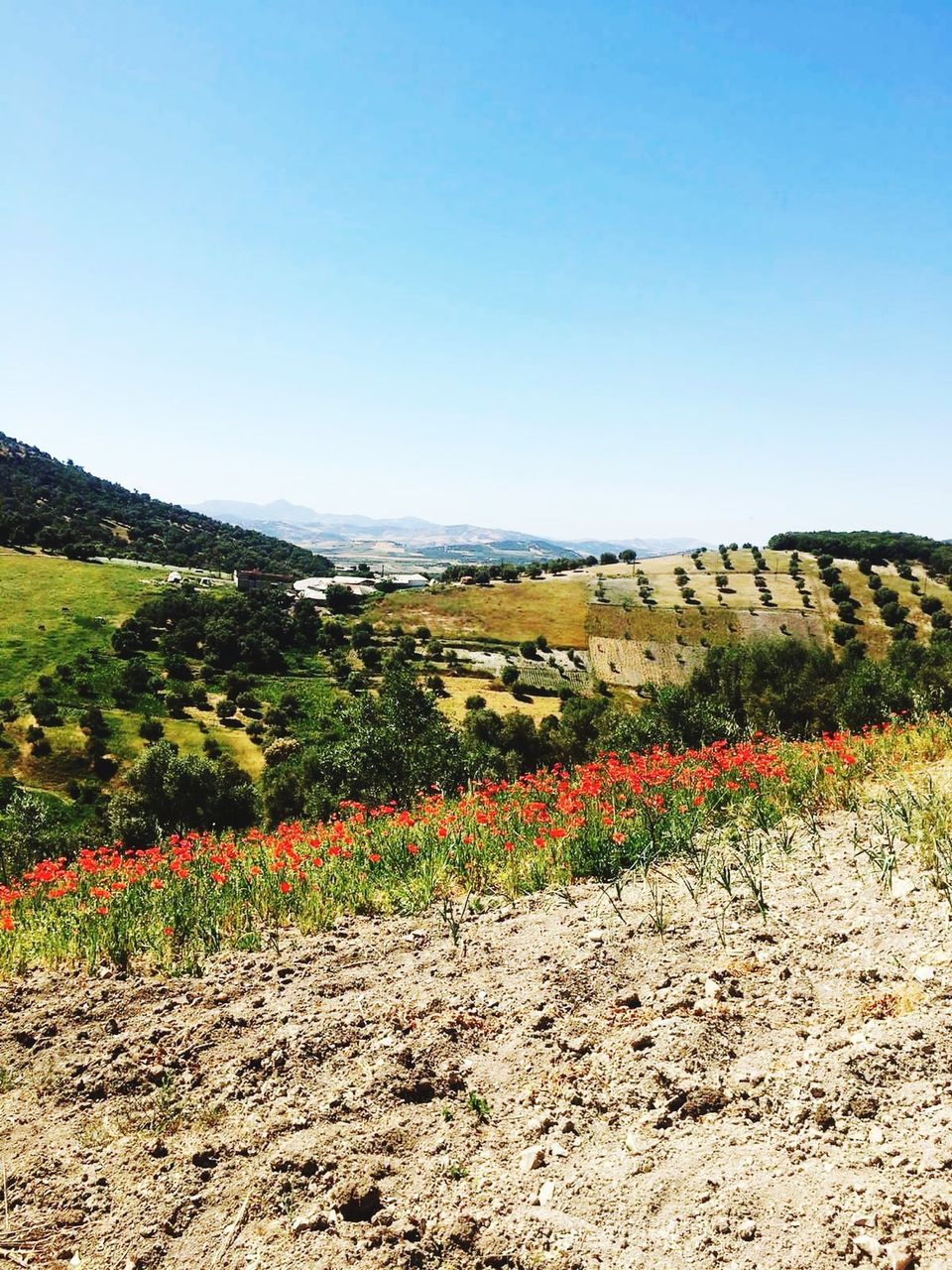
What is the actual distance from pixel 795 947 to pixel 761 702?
57.2m

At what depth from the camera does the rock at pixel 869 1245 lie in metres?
2.62

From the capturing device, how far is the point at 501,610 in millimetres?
164750

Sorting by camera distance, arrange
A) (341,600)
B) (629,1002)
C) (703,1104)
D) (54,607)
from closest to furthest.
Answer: (703,1104)
(629,1002)
(54,607)
(341,600)

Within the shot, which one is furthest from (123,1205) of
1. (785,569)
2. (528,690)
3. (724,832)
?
(785,569)

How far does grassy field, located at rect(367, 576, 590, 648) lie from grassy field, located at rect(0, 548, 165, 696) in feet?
186

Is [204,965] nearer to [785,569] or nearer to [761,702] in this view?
[761,702]

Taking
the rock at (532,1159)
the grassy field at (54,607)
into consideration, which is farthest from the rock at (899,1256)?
the grassy field at (54,607)

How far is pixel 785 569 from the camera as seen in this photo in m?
181

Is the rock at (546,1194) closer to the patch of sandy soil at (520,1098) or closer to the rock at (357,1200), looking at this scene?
the patch of sandy soil at (520,1098)

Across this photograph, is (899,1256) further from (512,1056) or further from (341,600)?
(341,600)

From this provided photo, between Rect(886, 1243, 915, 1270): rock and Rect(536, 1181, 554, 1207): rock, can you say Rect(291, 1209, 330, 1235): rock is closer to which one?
Rect(536, 1181, 554, 1207): rock

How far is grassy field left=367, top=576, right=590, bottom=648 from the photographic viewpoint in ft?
498

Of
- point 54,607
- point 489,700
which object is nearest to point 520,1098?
point 489,700

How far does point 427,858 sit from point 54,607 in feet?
476
